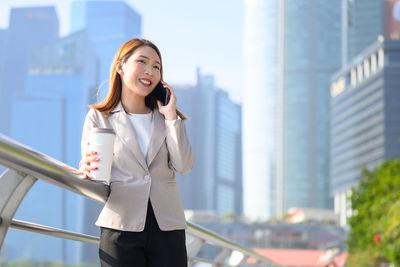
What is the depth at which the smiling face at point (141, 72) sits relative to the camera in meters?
2.07

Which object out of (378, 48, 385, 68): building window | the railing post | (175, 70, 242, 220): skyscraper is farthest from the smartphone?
(175, 70, 242, 220): skyscraper

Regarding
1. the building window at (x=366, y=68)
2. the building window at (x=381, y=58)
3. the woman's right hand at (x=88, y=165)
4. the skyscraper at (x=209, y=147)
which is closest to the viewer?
the woman's right hand at (x=88, y=165)

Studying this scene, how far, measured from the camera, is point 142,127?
202 cm

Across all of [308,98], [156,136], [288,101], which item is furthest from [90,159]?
[308,98]

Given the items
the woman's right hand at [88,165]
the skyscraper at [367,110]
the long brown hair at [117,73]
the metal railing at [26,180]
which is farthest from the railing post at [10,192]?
the skyscraper at [367,110]

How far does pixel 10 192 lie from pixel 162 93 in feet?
2.61

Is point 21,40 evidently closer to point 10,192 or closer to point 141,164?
point 141,164

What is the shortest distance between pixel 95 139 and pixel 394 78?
8545cm

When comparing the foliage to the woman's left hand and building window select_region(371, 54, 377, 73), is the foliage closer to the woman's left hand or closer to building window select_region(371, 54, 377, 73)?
the woman's left hand

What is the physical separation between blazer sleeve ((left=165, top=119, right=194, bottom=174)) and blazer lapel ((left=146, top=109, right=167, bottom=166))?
2cm

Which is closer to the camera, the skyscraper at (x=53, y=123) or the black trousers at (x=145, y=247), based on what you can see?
the black trousers at (x=145, y=247)

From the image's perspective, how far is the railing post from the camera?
4.75 feet

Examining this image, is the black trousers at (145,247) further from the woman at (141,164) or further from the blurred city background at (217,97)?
the blurred city background at (217,97)

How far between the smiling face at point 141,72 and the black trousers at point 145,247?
402mm
